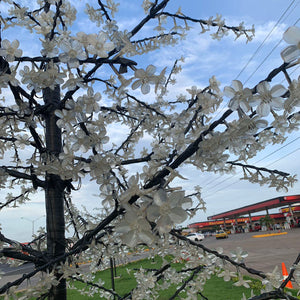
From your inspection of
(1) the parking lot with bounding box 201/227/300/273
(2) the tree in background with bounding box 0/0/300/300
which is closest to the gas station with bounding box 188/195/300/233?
(1) the parking lot with bounding box 201/227/300/273

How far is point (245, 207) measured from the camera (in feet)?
126

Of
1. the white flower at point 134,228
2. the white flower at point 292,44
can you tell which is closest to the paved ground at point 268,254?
the white flower at point 134,228

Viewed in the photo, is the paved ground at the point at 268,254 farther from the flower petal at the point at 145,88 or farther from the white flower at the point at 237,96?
the white flower at the point at 237,96

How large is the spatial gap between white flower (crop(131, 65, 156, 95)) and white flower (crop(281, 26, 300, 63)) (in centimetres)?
45

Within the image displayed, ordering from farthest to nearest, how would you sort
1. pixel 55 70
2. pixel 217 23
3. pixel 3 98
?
pixel 3 98 → pixel 217 23 → pixel 55 70

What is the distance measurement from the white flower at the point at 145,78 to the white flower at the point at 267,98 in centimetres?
39

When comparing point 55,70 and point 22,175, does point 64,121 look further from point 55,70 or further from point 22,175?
point 22,175

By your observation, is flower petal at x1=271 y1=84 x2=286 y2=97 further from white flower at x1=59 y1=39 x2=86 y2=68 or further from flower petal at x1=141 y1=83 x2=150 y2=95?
white flower at x1=59 y1=39 x2=86 y2=68

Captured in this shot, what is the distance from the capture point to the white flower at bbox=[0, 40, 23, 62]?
3.66ft

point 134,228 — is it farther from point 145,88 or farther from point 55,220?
point 55,220

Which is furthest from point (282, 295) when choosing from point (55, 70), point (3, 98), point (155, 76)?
point (3, 98)

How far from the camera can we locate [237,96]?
0.76 meters

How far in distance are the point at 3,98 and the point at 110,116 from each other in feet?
3.81

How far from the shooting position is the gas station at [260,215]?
3274 cm
